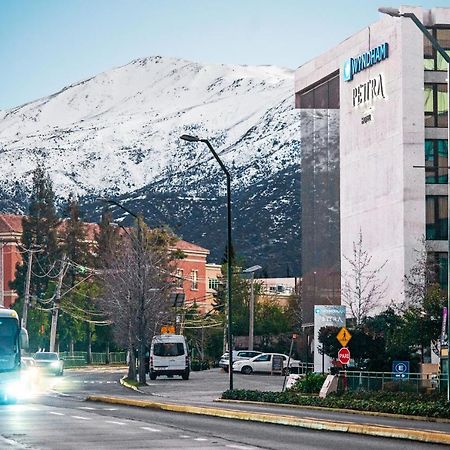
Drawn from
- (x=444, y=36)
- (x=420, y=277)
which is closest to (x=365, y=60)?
(x=444, y=36)

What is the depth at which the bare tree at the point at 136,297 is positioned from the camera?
7231 centimetres

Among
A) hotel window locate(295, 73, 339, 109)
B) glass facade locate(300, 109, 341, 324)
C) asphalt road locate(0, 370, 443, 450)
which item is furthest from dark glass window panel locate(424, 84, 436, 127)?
asphalt road locate(0, 370, 443, 450)

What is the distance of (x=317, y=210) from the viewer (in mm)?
98062

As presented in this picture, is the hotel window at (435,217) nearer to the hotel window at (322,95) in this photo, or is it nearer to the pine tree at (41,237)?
the hotel window at (322,95)

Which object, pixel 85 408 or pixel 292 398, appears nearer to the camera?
pixel 85 408

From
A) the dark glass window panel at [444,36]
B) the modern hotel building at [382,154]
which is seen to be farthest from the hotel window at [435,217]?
the dark glass window panel at [444,36]

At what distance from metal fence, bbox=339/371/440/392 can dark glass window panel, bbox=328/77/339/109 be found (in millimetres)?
44712

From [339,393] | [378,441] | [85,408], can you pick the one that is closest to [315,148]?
[339,393]

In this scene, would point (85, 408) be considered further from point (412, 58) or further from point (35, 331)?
point (35, 331)

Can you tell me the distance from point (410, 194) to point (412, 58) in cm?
863

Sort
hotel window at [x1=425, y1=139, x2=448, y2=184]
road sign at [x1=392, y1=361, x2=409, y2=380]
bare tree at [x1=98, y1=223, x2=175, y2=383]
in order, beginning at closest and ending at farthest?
road sign at [x1=392, y1=361, x2=409, y2=380]
bare tree at [x1=98, y1=223, x2=175, y2=383]
hotel window at [x1=425, y1=139, x2=448, y2=184]

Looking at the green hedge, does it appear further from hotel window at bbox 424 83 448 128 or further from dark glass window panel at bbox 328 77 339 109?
dark glass window panel at bbox 328 77 339 109

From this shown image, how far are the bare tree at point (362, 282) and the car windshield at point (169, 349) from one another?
10623mm

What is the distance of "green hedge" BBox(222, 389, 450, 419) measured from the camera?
36250 millimetres
